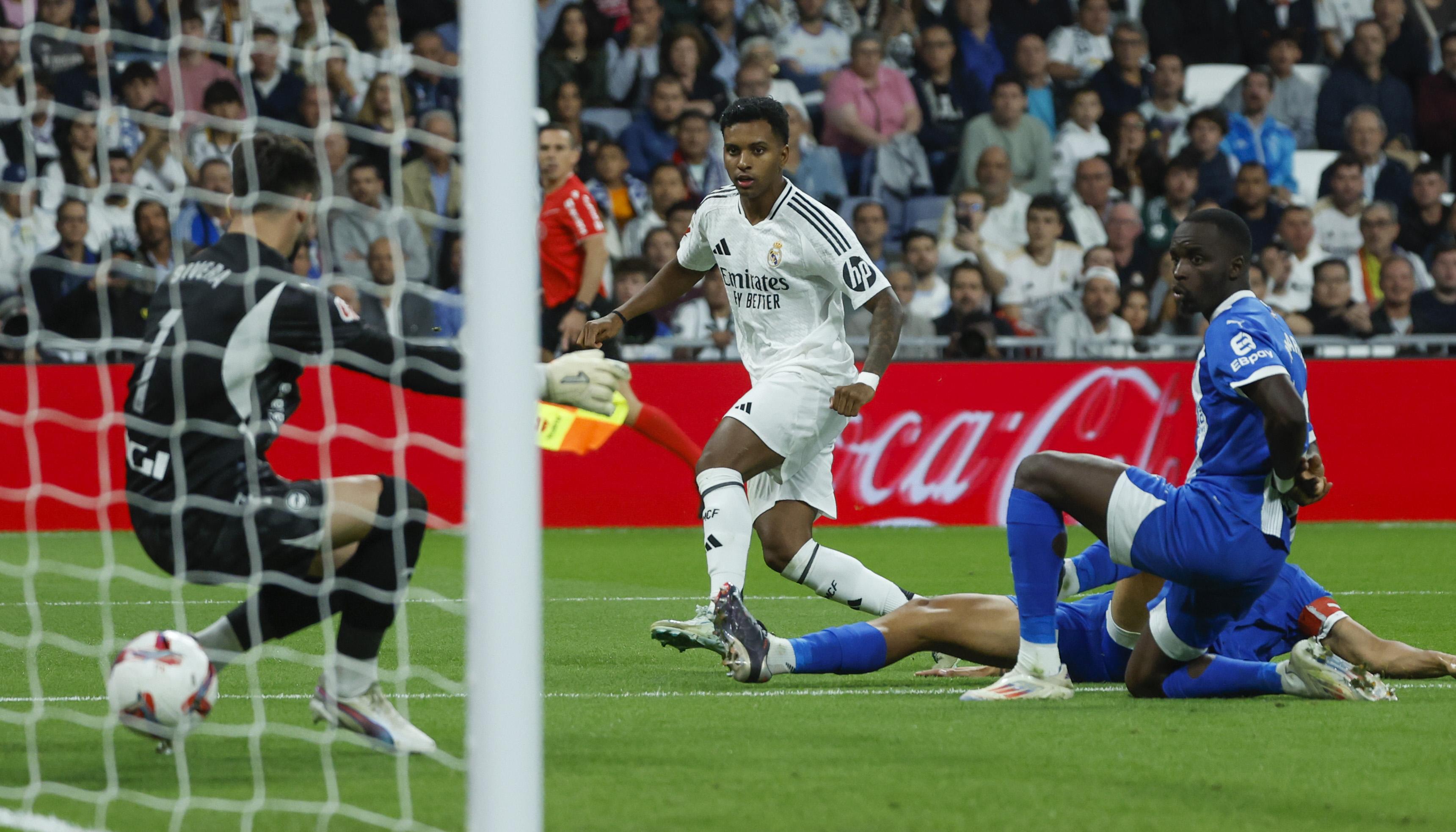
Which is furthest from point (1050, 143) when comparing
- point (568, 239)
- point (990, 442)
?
point (568, 239)

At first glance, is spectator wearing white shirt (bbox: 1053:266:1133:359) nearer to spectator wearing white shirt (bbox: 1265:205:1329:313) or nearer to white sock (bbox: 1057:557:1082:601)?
spectator wearing white shirt (bbox: 1265:205:1329:313)

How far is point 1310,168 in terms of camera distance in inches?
540

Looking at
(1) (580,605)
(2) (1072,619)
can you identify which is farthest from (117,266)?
(2) (1072,619)

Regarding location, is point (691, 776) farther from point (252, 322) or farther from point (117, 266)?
point (117, 266)

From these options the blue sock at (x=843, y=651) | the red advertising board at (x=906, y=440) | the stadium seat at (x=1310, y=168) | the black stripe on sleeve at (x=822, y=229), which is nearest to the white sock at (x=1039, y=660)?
the blue sock at (x=843, y=651)

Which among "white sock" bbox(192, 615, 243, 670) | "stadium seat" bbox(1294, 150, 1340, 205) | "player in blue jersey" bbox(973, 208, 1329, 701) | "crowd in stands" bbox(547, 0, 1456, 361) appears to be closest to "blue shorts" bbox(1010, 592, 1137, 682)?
"player in blue jersey" bbox(973, 208, 1329, 701)

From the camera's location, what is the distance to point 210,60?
11.6 m

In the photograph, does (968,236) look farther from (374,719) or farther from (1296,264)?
(374,719)

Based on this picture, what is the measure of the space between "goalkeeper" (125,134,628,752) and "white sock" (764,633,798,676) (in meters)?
1.26

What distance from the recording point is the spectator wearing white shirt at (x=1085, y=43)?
45.3 ft

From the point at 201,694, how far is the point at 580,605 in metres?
3.58

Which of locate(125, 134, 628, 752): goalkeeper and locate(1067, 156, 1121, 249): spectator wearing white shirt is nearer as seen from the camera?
locate(125, 134, 628, 752): goalkeeper

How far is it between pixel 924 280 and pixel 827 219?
6165 millimetres

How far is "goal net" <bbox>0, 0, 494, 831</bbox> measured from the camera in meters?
4.08
